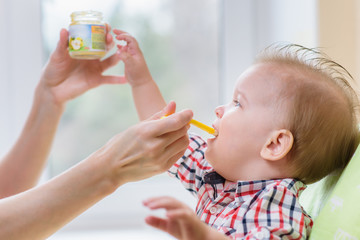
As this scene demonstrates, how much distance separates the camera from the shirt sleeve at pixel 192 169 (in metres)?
1.16

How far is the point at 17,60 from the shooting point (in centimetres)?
187

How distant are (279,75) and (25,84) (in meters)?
1.16

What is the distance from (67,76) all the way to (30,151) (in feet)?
0.76

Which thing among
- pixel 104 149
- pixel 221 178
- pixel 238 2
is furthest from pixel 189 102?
pixel 104 149

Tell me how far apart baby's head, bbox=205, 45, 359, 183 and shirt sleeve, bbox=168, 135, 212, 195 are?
108 mm

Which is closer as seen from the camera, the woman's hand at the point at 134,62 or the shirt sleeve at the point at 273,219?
the shirt sleeve at the point at 273,219

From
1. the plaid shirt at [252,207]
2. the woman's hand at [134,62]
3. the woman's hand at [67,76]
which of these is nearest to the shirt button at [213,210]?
the plaid shirt at [252,207]

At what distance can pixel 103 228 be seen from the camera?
1.91 m

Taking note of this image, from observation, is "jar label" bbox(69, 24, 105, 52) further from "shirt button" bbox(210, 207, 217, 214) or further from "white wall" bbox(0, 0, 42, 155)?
"white wall" bbox(0, 0, 42, 155)

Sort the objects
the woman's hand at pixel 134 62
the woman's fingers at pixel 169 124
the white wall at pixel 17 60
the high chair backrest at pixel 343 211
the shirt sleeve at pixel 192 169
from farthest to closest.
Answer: the white wall at pixel 17 60, the woman's hand at pixel 134 62, the shirt sleeve at pixel 192 169, the woman's fingers at pixel 169 124, the high chair backrest at pixel 343 211

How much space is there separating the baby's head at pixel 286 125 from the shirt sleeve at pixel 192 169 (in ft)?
0.35

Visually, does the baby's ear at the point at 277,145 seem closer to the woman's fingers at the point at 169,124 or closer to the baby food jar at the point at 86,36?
the woman's fingers at the point at 169,124

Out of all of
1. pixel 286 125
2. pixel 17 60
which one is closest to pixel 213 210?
pixel 286 125

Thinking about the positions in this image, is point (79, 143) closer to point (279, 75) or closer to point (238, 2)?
point (238, 2)
